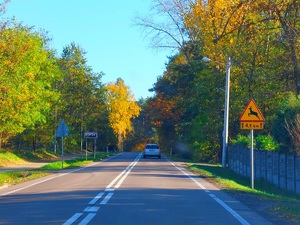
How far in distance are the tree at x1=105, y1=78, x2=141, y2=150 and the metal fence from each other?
58997 mm

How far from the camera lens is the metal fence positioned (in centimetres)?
2533

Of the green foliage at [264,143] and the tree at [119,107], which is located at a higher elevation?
the tree at [119,107]

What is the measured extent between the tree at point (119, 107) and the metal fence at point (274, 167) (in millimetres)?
58997

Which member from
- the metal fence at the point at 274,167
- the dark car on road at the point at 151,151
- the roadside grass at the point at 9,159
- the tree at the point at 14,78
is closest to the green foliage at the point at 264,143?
the metal fence at the point at 274,167

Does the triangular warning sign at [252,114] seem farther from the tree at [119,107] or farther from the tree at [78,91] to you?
the tree at [119,107]

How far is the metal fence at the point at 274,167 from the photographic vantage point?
2533cm

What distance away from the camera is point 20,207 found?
16.0m

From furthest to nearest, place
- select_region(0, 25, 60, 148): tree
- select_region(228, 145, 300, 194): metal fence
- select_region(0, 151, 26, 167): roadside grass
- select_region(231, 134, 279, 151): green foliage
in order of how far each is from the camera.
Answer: select_region(0, 151, 26, 167): roadside grass → select_region(231, 134, 279, 151): green foliage → select_region(0, 25, 60, 148): tree → select_region(228, 145, 300, 194): metal fence

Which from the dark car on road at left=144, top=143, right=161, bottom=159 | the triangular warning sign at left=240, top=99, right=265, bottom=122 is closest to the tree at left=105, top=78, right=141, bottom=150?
the dark car on road at left=144, top=143, right=161, bottom=159

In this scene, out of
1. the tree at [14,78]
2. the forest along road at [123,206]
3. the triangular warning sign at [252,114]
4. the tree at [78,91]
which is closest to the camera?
the forest along road at [123,206]

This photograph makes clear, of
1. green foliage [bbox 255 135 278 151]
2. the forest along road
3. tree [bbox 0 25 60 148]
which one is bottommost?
the forest along road

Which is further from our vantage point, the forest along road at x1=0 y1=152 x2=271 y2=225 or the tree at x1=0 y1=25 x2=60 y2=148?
the tree at x1=0 y1=25 x2=60 y2=148

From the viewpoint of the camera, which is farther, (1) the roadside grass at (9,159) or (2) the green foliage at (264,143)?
(1) the roadside grass at (9,159)

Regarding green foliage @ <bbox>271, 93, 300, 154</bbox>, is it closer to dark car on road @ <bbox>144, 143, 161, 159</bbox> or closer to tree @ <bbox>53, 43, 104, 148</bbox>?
dark car on road @ <bbox>144, 143, 161, 159</bbox>
